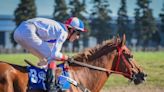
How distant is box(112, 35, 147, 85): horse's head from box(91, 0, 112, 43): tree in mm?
79121

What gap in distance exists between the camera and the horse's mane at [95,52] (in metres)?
7.79

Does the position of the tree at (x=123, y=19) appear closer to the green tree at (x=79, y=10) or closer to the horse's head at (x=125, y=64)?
the green tree at (x=79, y=10)

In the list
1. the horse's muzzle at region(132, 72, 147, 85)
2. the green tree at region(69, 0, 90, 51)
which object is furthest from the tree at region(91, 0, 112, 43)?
the horse's muzzle at region(132, 72, 147, 85)

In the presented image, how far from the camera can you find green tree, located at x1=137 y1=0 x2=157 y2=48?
8925 cm

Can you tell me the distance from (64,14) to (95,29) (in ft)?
26.9

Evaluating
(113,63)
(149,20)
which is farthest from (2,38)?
(113,63)

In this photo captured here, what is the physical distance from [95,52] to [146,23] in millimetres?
82797

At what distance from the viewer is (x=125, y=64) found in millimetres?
7914

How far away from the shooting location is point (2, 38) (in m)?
92.2

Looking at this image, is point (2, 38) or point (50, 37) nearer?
point (50, 37)

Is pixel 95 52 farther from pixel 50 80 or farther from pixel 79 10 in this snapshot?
pixel 79 10

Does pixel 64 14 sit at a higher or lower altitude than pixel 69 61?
lower

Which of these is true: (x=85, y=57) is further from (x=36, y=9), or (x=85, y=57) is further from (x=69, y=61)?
(x=36, y=9)

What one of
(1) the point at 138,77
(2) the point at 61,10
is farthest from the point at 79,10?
(1) the point at 138,77
